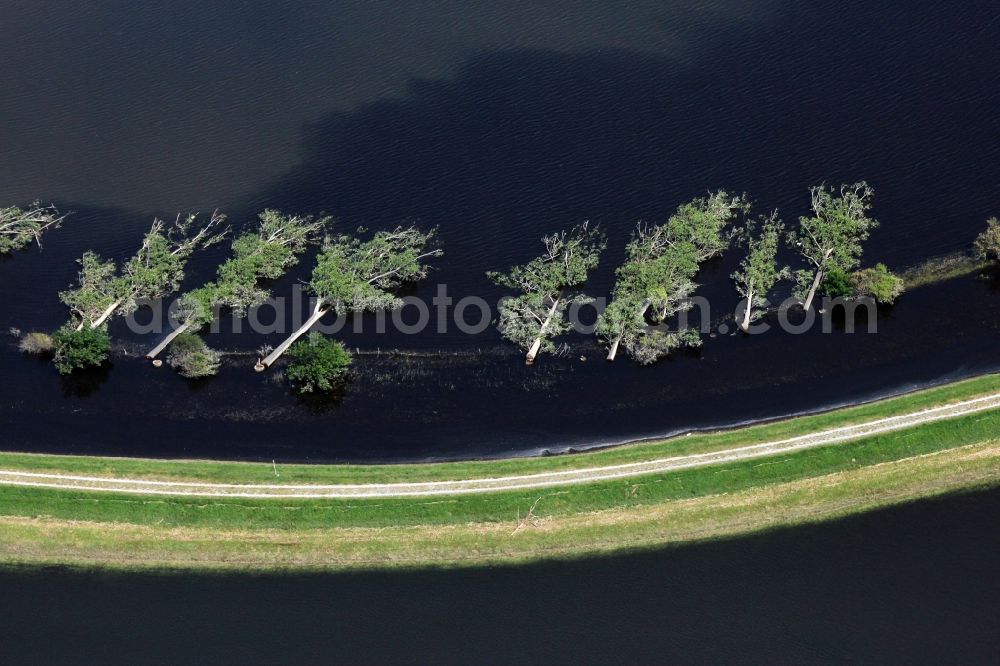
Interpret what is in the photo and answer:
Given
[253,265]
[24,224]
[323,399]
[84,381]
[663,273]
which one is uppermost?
[24,224]

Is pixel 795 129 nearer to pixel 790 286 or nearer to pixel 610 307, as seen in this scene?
pixel 790 286

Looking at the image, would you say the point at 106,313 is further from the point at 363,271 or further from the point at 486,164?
the point at 486,164

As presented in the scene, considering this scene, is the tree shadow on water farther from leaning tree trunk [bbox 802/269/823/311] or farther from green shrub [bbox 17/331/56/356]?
leaning tree trunk [bbox 802/269/823/311]

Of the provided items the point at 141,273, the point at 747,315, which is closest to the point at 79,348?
the point at 141,273

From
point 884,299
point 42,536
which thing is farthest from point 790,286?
point 42,536

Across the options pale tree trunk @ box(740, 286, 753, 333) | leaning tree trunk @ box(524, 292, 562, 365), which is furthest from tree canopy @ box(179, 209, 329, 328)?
pale tree trunk @ box(740, 286, 753, 333)

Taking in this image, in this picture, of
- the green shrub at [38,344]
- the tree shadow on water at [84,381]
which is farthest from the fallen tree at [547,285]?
the green shrub at [38,344]
